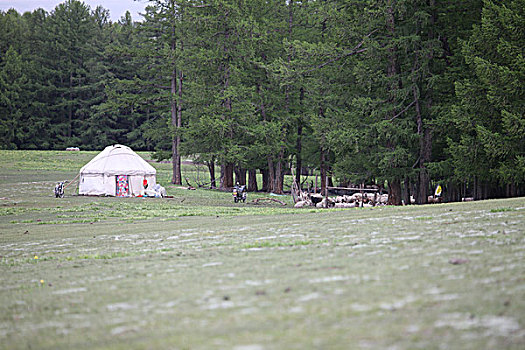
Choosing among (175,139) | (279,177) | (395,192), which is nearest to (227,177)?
(279,177)

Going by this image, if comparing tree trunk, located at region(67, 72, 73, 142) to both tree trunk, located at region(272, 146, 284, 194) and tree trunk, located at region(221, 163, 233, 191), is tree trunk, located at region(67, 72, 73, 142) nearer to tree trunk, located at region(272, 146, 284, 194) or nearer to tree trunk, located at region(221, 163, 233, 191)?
tree trunk, located at region(221, 163, 233, 191)

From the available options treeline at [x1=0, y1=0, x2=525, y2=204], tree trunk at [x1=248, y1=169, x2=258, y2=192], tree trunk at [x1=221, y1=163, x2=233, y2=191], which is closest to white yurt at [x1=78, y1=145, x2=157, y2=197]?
treeline at [x1=0, y1=0, x2=525, y2=204]

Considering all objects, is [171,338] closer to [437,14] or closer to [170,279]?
[170,279]

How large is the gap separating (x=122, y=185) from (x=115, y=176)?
0.71 metres

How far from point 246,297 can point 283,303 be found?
1.34ft

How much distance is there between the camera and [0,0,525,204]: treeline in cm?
1998

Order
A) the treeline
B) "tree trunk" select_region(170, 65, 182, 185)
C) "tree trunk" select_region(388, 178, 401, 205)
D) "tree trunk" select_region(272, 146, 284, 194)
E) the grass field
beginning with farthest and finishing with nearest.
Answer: "tree trunk" select_region(170, 65, 182, 185)
"tree trunk" select_region(272, 146, 284, 194)
"tree trunk" select_region(388, 178, 401, 205)
the treeline
the grass field

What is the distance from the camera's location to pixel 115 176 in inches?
1252

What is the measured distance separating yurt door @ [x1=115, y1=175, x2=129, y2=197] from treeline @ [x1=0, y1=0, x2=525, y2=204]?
6252 millimetres

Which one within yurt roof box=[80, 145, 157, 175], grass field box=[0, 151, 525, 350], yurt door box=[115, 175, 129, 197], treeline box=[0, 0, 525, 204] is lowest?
grass field box=[0, 151, 525, 350]

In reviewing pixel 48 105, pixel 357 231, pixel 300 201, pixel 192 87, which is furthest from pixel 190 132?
pixel 48 105

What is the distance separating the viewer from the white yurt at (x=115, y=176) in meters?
31.5

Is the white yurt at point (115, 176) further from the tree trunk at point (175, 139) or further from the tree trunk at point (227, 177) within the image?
the tree trunk at point (227, 177)

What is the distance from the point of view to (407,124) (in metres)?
23.6
